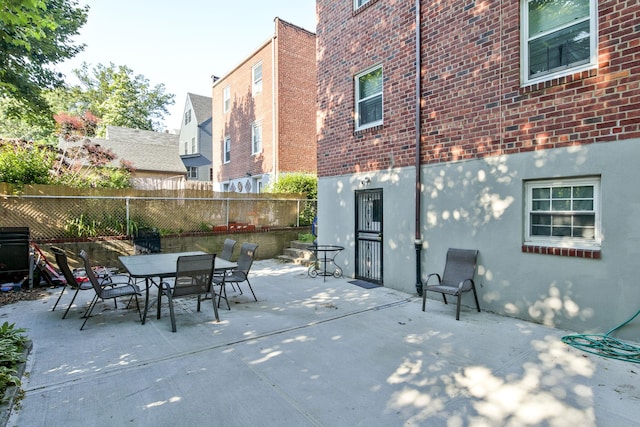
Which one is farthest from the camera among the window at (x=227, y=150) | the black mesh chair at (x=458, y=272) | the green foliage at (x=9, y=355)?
the window at (x=227, y=150)

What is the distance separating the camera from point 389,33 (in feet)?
23.6

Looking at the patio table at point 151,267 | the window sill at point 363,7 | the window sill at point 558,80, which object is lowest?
the patio table at point 151,267

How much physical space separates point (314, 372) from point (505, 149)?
4.35 m

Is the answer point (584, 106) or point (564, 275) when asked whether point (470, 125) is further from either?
point (564, 275)

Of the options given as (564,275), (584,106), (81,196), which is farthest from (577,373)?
(81,196)

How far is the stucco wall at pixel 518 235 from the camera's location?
13.7 ft

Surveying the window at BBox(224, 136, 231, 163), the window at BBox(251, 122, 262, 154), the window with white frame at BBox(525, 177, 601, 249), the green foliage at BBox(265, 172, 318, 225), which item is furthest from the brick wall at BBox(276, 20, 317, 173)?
the window with white frame at BBox(525, 177, 601, 249)

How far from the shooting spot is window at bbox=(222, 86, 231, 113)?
19.9 m

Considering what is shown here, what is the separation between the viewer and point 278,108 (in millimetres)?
15578

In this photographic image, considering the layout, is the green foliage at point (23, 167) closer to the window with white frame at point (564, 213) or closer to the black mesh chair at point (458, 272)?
the black mesh chair at point (458, 272)

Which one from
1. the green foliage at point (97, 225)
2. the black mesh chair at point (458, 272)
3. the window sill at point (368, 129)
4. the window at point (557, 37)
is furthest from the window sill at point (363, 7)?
the green foliage at point (97, 225)

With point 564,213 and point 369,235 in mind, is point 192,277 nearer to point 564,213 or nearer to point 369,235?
point 369,235

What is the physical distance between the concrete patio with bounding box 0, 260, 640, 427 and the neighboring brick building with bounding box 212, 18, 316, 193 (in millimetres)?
11370

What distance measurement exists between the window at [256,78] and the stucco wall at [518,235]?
11.7 metres
